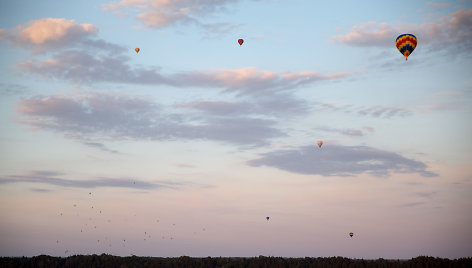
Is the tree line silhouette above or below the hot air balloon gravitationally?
below

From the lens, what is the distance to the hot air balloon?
285ft

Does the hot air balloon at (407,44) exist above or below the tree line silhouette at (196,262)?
above

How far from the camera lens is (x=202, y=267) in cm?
4472

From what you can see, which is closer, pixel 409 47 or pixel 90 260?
pixel 90 260

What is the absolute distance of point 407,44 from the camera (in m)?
87.0

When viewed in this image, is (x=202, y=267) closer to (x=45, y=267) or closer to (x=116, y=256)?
(x=116, y=256)

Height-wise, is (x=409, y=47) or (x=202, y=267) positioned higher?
(x=409, y=47)

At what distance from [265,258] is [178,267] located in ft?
23.5

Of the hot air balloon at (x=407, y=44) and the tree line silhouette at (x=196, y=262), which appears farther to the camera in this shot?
the hot air balloon at (x=407, y=44)

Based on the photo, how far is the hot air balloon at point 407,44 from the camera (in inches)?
3423

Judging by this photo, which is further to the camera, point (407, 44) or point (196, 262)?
point (407, 44)

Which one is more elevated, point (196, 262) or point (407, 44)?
point (407, 44)

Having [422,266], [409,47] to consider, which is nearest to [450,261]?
[422,266]

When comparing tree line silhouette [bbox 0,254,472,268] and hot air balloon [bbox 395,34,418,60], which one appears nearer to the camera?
tree line silhouette [bbox 0,254,472,268]
